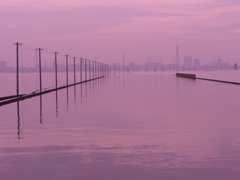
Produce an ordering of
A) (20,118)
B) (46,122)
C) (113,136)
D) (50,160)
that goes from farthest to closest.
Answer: (20,118) < (46,122) < (113,136) < (50,160)

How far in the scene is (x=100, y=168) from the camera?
10.8 metres

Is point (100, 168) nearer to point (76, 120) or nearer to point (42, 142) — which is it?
point (42, 142)

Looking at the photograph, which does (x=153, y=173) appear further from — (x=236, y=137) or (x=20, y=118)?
(x=20, y=118)

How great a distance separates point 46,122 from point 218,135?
29.5 ft

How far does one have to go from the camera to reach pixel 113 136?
16547 millimetres

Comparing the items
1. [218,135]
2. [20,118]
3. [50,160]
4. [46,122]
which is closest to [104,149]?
[50,160]

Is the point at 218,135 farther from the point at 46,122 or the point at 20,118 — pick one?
the point at 20,118

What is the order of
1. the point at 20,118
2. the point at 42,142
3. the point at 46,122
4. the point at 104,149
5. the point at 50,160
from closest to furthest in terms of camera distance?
1. the point at 50,160
2. the point at 104,149
3. the point at 42,142
4. the point at 46,122
5. the point at 20,118

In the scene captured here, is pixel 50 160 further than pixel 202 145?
No

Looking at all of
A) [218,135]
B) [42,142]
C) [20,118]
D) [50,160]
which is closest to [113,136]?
[42,142]

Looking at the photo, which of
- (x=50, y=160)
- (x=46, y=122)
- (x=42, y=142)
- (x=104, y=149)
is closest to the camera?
(x=50, y=160)

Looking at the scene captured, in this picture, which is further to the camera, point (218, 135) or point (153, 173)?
point (218, 135)

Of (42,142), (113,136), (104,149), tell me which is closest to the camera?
(104,149)

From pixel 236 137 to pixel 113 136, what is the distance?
450 cm
